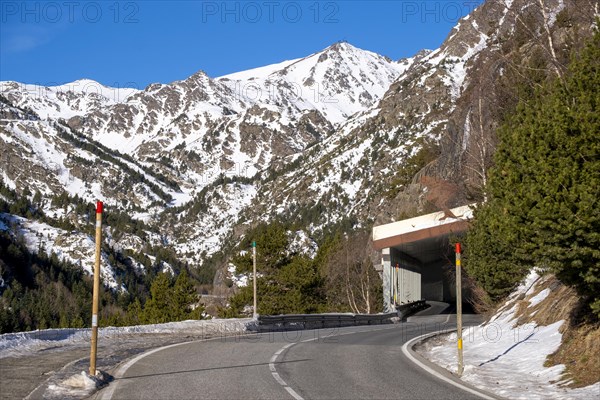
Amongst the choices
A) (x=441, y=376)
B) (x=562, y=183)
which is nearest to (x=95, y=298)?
(x=441, y=376)

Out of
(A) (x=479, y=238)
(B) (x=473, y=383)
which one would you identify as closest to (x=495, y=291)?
(A) (x=479, y=238)

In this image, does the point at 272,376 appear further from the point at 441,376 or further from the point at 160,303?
the point at 160,303

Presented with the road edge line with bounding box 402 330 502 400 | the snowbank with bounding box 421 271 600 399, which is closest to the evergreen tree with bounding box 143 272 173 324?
the snowbank with bounding box 421 271 600 399

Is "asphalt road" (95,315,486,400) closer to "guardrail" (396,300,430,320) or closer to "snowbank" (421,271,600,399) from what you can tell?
"snowbank" (421,271,600,399)

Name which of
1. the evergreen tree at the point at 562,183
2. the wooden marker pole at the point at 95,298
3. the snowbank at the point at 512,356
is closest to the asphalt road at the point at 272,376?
the wooden marker pole at the point at 95,298

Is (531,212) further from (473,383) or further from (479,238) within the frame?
(479,238)

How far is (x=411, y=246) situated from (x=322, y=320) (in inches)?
645

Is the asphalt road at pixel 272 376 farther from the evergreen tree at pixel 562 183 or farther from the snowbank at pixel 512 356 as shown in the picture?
the evergreen tree at pixel 562 183

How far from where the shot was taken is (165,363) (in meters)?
14.1

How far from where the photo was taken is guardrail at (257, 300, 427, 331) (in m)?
29.2

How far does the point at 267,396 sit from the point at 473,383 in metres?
4.25

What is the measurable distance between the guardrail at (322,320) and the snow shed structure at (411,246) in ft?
8.25

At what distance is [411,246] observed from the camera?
4912cm

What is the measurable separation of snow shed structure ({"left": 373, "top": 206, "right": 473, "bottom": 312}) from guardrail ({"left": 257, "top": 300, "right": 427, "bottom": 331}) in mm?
2514
